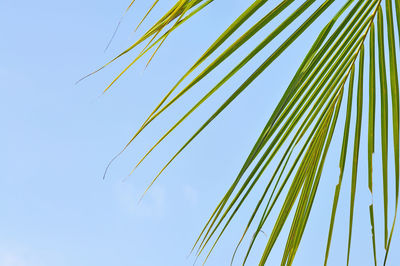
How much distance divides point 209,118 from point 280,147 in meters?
0.13

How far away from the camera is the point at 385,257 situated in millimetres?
651

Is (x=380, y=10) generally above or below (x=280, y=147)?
above

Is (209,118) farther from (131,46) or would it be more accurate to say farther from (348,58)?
(348,58)

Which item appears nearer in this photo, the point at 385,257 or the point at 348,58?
the point at 385,257

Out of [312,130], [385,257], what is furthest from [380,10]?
[385,257]

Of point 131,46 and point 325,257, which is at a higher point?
point 131,46

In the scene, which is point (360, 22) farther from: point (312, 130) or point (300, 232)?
point (300, 232)

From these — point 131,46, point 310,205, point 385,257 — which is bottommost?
point 385,257

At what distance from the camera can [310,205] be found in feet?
2.62

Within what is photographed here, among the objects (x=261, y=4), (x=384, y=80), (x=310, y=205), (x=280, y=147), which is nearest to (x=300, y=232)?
(x=310, y=205)

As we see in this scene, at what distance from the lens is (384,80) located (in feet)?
2.42

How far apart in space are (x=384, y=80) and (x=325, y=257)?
27 centimetres

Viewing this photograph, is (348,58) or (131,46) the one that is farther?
(348,58)

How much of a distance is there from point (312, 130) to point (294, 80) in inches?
7.3
